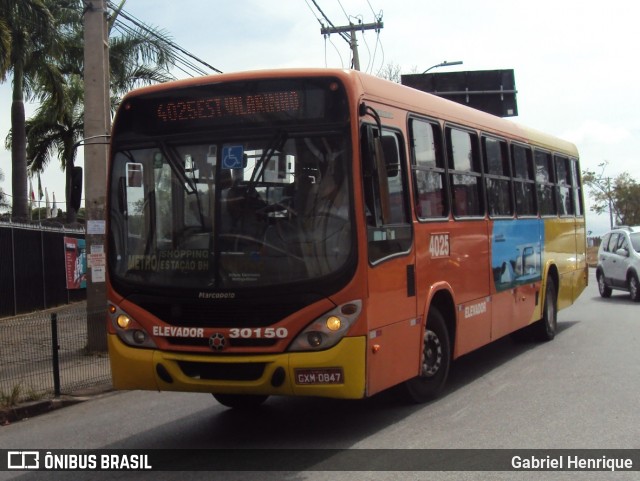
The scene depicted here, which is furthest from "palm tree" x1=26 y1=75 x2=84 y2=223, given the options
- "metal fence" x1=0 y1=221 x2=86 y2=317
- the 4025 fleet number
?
the 4025 fleet number

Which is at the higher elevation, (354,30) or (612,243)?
(354,30)

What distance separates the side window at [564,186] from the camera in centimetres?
1318

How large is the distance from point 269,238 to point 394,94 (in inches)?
84.2

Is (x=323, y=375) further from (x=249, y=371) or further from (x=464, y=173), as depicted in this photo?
(x=464, y=173)

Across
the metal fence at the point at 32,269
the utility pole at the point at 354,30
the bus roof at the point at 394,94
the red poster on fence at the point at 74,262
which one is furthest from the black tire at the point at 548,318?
the utility pole at the point at 354,30

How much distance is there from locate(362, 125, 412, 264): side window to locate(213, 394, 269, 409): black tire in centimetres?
246

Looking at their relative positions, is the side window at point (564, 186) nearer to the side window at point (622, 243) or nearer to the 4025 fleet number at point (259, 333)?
the side window at point (622, 243)

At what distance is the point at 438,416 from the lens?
7480mm

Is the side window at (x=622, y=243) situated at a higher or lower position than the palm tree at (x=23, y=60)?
lower

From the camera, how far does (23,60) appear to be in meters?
22.5

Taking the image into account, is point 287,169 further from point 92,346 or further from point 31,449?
point 92,346

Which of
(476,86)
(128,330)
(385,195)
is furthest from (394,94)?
(476,86)

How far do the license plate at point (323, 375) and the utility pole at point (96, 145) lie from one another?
702 cm

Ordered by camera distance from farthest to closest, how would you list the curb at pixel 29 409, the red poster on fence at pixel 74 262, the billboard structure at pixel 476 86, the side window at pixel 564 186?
the billboard structure at pixel 476 86
the red poster on fence at pixel 74 262
the side window at pixel 564 186
the curb at pixel 29 409
